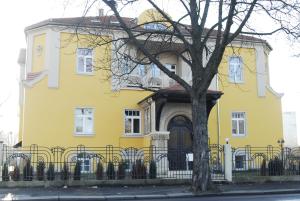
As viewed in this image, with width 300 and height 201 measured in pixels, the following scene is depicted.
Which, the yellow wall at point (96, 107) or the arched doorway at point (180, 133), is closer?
the yellow wall at point (96, 107)

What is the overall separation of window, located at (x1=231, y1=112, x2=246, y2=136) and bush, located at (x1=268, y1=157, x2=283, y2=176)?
907cm

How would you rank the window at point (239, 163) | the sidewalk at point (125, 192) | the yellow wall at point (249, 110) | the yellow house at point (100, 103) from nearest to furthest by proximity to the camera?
the sidewalk at point (125, 192), the window at point (239, 163), the yellow house at point (100, 103), the yellow wall at point (249, 110)

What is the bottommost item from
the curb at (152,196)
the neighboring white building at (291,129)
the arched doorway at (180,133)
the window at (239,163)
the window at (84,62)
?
the curb at (152,196)

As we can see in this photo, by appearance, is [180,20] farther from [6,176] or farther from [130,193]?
[6,176]

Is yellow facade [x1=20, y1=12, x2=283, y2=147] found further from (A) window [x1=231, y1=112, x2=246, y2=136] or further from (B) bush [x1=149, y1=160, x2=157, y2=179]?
(B) bush [x1=149, y1=160, x2=157, y2=179]

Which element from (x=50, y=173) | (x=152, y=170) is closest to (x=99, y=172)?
(x=50, y=173)

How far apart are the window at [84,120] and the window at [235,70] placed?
1018 cm

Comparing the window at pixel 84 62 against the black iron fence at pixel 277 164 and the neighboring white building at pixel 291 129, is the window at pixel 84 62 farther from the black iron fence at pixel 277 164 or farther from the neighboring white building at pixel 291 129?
the neighboring white building at pixel 291 129

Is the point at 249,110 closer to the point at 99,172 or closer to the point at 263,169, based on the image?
the point at 263,169

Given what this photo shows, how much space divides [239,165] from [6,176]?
12487 mm

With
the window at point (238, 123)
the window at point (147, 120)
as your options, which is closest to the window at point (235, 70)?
the window at point (238, 123)

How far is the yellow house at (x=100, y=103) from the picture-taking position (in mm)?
26484

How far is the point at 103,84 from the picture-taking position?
28312 mm

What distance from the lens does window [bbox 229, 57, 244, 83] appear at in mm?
31125
